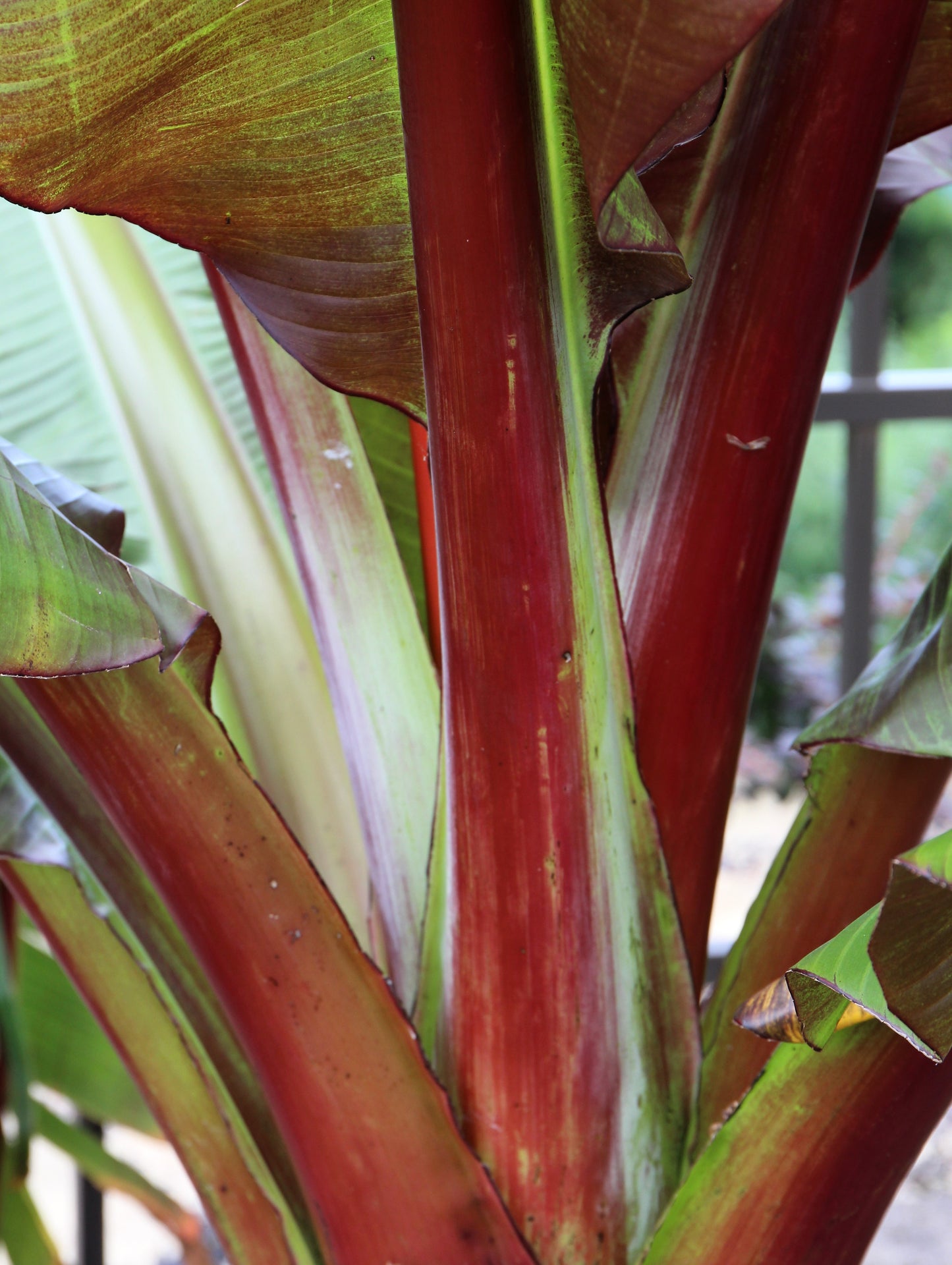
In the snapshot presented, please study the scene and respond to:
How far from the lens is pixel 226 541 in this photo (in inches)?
19.3

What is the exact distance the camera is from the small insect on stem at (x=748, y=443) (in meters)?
0.35

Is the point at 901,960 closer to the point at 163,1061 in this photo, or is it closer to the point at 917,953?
the point at 917,953

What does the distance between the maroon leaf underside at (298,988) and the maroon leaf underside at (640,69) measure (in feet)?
0.59

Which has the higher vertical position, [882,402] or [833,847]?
[882,402]

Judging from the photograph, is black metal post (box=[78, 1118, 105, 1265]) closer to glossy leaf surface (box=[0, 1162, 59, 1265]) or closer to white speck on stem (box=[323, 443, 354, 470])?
glossy leaf surface (box=[0, 1162, 59, 1265])

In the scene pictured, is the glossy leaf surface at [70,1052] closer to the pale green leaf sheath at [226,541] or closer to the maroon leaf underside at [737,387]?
the pale green leaf sheath at [226,541]

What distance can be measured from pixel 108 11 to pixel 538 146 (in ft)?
0.33

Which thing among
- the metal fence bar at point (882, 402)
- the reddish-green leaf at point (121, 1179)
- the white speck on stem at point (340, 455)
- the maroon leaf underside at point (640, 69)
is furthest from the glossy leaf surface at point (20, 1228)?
the metal fence bar at point (882, 402)

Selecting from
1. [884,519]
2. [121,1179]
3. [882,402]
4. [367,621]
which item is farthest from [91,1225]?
[884,519]

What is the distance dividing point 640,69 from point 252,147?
119mm

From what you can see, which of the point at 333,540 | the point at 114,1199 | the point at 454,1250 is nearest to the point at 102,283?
the point at 333,540

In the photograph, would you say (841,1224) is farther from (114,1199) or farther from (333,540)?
(114,1199)

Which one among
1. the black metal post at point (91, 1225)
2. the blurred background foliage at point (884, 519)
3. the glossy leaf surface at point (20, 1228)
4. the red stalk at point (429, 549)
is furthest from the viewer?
the blurred background foliage at point (884, 519)

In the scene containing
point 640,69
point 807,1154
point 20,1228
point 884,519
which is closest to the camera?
point 640,69
